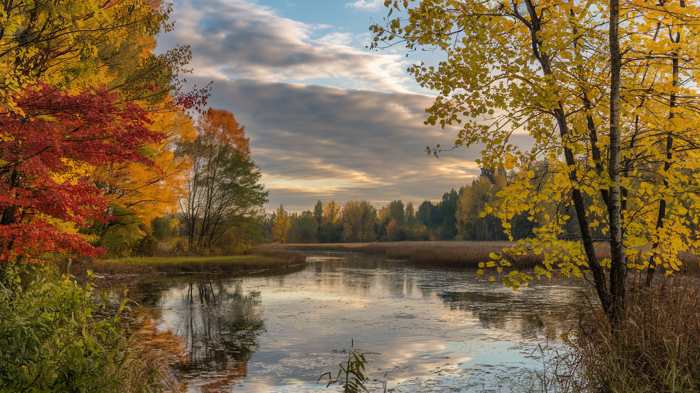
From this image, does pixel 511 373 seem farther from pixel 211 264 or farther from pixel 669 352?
pixel 211 264

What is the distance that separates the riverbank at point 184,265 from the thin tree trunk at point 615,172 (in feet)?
72.0

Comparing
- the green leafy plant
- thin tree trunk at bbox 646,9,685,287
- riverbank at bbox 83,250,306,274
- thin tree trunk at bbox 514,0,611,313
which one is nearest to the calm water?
the green leafy plant

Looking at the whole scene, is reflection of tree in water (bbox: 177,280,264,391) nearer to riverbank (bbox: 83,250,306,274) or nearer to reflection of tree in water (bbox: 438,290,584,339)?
reflection of tree in water (bbox: 438,290,584,339)

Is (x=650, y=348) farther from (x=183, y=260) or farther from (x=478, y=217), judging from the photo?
(x=183, y=260)

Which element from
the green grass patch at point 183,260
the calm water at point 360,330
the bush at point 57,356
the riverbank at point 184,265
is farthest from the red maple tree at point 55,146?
the green grass patch at point 183,260

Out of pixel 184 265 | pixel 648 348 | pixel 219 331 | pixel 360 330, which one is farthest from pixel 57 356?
pixel 184 265

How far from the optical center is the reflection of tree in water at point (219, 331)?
9.71 metres

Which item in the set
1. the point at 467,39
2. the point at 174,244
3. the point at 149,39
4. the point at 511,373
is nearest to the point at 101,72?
the point at 149,39

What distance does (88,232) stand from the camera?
2611 cm

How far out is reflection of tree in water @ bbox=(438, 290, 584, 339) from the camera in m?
13.6

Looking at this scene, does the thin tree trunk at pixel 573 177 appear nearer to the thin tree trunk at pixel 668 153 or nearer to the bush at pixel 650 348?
the bush at pixel 650 348

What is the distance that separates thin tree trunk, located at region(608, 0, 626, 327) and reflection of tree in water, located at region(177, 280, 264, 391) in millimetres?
6142

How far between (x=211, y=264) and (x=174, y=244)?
599cm

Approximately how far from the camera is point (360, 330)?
44.6ft
